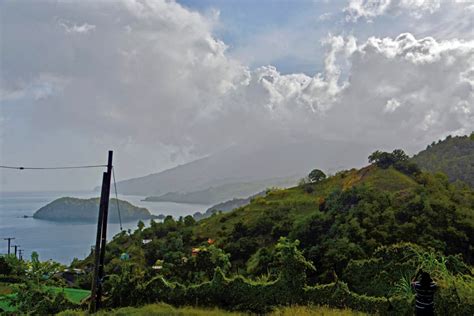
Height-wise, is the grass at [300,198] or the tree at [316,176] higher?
the tree at [316,176]

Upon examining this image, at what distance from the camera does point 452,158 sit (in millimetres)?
39375

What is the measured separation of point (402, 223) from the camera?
21.5m

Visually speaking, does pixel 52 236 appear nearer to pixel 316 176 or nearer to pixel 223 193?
pixel 316 176

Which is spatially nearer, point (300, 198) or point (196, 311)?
point (196, 311)

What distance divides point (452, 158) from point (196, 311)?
3586 centimetres

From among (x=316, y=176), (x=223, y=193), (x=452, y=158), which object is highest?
(x=223, y=193)

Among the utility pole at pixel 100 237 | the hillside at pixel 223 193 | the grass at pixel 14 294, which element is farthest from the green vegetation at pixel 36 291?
the hillside at pixel 223 193

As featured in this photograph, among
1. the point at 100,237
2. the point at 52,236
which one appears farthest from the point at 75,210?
the point at 100,237

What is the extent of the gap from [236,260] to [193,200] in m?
149

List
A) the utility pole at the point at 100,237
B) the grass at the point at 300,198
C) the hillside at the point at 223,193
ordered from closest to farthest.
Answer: the utility pole at the point at 100,237 < the grass at the point at 300,198 < the hillside at the point at 223,193

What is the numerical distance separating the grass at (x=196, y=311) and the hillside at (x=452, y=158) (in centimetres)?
2771

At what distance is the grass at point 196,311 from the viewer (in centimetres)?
927

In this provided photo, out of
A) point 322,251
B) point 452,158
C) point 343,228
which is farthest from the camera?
point 452,158

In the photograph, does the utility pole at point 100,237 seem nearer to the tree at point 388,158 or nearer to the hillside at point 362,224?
the hillside at point 362,224
